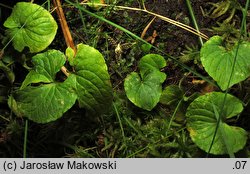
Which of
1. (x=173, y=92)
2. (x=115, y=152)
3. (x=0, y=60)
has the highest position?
(x=0, y=60)

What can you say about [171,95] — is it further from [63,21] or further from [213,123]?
[63,21]

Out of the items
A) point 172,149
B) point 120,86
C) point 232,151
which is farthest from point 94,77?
point 232,151

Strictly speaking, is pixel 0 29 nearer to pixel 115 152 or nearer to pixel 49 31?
pixel 49 31

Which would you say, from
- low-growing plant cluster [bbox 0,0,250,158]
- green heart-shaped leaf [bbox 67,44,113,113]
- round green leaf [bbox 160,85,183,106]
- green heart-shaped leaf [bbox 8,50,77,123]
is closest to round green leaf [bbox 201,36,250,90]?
low-growing plant cluster [bbox 0,0,250,158]

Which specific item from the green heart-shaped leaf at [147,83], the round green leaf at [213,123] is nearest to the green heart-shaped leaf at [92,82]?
the green heart-shaped leaf at [147,83]

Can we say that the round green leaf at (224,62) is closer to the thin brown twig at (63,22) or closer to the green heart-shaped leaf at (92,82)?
the green heart-shaped leaf at (92,82)

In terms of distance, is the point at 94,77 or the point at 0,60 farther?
the point at 0,60

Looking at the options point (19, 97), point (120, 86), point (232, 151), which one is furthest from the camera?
point (120, 86)

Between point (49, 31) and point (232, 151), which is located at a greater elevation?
point (49, 31)

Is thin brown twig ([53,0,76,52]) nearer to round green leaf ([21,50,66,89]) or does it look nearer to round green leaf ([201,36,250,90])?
round green leaf ([21,50,66,89])

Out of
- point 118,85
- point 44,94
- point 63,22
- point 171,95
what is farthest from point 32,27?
point 171,95
